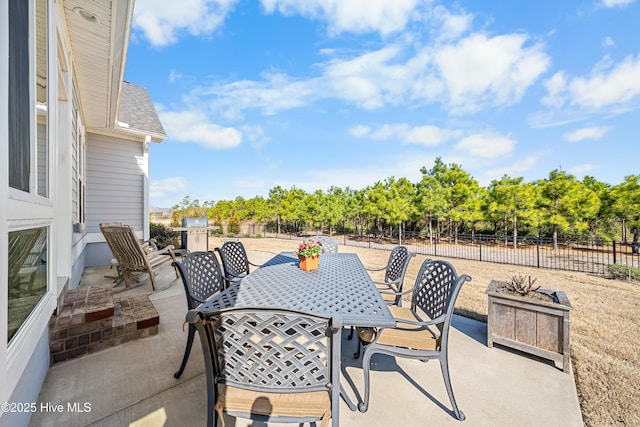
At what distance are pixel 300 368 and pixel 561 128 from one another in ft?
60.2

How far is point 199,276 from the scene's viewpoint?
2258 millimetres

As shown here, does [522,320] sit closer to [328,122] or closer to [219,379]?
[219,379]

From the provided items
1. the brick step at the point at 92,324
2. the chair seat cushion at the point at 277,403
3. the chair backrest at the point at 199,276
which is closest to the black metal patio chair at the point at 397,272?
the chair backrest at the point at 199,276

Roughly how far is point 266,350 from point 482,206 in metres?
17.3

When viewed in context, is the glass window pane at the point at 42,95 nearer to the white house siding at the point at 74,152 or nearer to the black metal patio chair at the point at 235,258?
the black metal patio chair at the point at 235,258

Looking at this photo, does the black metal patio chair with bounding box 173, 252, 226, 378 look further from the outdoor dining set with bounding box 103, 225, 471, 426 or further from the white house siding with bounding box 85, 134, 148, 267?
the white house siding with bounding box 85, 134, 148, 267

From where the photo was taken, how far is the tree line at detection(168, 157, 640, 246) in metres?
13.1

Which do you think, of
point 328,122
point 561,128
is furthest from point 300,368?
point 561,128

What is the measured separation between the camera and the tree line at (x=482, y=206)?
515 inches

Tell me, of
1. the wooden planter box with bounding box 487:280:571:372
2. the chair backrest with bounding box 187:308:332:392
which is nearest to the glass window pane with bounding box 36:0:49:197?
the chair backrest with bounding box 187:308:332:392

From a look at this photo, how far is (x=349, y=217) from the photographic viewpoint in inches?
870

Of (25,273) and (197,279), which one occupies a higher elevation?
(25,273)

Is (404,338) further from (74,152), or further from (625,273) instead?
(625,273)

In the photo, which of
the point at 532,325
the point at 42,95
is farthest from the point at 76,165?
the point at 532,325
